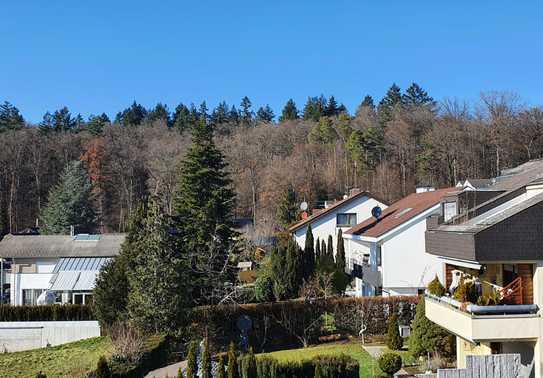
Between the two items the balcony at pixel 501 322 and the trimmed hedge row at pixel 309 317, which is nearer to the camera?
the balcony at pixel 501 322

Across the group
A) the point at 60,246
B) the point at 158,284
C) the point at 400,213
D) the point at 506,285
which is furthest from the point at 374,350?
the point at 60,246

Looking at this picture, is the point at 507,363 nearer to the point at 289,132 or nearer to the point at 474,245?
the point at 474,245

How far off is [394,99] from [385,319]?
74225mm

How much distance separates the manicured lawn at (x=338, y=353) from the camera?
22634mm

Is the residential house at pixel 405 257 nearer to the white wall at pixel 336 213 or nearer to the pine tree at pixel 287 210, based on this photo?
the white wall at pixel 336 213

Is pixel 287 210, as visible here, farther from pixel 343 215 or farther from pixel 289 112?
pixel 289 112

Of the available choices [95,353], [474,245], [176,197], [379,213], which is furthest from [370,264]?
[474,245]

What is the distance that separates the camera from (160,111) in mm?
121750

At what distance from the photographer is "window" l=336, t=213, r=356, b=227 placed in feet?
161

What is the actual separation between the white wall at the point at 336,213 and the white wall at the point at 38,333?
22870 mm

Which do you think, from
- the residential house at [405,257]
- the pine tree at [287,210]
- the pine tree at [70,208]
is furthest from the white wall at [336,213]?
the pine tree at [70,208]

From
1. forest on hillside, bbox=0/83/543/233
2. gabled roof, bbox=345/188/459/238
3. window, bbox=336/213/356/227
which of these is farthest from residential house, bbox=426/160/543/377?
forest on hillside, bbox=0/83/543/233

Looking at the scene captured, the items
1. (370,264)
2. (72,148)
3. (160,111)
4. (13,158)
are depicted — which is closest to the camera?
(370,264)

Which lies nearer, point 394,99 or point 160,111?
point 394,99
